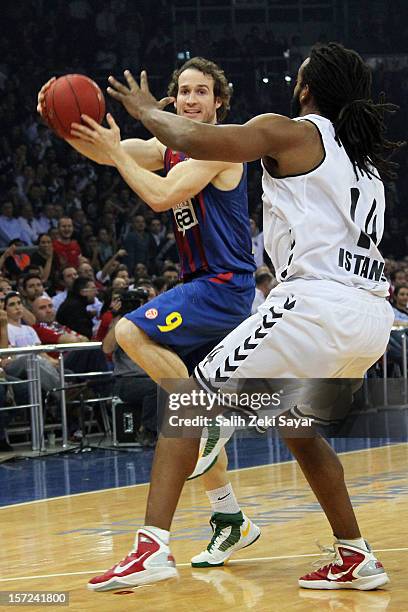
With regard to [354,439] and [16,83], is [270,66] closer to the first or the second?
[16,83]

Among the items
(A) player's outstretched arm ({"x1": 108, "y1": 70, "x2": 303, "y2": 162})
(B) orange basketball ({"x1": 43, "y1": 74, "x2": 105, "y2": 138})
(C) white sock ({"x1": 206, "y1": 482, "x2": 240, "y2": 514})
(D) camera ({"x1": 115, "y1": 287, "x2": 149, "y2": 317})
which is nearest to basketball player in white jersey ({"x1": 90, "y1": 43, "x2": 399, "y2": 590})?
(A) player's outstretched arm ({"x1": 108, "y1": 70, "x2": 303, "y2": 162})

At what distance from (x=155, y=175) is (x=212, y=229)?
1.63 ft

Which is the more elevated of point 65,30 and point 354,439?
point 65,30

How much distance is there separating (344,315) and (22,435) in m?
7.81

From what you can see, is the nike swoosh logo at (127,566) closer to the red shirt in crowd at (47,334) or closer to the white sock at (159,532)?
the white sock at (159,532)

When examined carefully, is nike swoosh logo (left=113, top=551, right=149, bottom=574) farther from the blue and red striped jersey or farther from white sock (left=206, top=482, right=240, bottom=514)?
the blue and red striped jersey

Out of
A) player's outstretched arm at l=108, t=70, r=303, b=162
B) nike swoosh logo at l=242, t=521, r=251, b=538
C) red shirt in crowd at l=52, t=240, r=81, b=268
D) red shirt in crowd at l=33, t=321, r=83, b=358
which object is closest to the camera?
player's outstretched arm at l=108, t=70, r=303, b=162

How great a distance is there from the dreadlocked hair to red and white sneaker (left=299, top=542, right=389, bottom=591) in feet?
4.61

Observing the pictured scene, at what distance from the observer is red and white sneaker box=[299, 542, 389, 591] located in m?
4.04

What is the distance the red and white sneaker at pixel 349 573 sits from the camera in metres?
4.04

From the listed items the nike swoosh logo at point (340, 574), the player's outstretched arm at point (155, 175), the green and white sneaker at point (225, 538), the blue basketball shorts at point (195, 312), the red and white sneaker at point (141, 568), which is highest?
the player's outstretched arm at point (155, 175)

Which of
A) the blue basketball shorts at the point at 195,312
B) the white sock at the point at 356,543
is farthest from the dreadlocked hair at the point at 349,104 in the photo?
the white sock at the point at 356,543

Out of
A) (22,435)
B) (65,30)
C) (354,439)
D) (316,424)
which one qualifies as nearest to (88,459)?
(22,435)

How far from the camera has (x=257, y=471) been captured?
27.6ft
